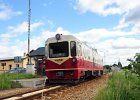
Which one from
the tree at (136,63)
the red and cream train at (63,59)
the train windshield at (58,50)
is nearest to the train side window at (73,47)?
the red and cream train at (63,59)

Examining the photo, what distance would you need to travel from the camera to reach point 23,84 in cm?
Result: 2409

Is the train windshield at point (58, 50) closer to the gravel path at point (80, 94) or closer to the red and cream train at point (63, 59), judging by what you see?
the red and cream train at point (63, 59)

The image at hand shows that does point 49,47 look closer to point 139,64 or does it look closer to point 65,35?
point 65,35

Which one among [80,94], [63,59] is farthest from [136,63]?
[63,59]

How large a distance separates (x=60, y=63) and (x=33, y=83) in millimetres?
2294

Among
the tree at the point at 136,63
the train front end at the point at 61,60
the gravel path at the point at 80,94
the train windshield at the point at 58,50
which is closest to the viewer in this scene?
the tree at the point at 136,63

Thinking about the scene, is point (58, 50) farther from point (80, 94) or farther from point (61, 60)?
point (80, 94)

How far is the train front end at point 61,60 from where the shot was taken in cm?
2294

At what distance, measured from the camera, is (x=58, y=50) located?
2347 cm

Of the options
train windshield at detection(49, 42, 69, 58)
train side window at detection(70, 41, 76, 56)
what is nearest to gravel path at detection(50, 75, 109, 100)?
train side window at detection(70, 41, 76, 56)

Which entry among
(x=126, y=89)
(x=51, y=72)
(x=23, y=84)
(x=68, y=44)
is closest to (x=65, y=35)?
(x=68, y=44)

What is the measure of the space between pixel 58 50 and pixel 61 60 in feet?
2.61

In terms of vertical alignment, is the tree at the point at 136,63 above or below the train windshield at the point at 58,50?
below

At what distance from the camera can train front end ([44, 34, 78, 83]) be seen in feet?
75.3
